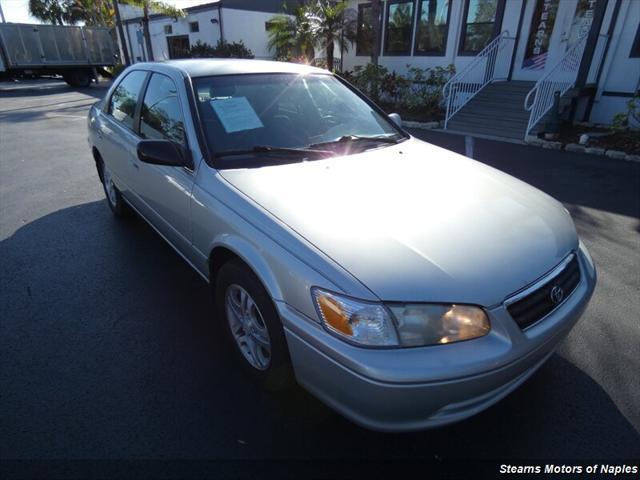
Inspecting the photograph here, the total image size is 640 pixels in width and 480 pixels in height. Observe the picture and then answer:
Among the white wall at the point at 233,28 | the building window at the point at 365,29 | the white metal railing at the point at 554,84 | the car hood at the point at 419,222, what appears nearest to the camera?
the car hood at the point at 419,222

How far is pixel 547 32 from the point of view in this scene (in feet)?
35.1

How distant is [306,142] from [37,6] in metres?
48.1

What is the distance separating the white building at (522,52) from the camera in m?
9.24

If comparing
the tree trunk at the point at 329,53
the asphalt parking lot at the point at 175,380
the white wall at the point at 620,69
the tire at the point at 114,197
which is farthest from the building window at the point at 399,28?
the tire at the point at 114,197

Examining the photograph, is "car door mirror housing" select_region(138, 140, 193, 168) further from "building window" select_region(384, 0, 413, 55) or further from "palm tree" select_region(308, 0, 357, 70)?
"palm tree" select_region(308, 0, 357, 70)

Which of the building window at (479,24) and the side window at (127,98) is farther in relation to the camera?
the building window at (479,24)

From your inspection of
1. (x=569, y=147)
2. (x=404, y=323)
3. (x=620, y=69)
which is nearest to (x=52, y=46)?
(x=569, y=147)

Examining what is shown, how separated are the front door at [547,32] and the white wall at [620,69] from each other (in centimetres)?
82

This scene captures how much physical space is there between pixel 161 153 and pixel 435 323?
5.94ft

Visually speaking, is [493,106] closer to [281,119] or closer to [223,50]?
[281,119]

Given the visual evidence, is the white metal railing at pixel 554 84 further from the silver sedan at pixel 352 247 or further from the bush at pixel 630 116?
the silver sedan at pixel 352 247

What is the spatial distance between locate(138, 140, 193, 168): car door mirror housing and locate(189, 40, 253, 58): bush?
21.1 m

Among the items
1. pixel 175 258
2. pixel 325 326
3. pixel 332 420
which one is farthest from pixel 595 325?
pixel 175 258

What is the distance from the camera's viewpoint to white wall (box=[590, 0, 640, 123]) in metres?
9.16
